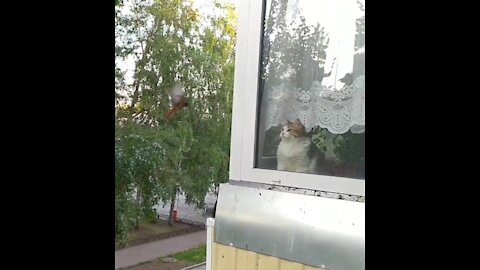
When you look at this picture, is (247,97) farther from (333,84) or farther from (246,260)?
(246,260)

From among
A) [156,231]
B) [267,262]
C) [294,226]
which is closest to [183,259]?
[156,231]

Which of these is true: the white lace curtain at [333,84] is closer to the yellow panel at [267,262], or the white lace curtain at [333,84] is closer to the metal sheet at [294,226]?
the metal sheet at [294,226]

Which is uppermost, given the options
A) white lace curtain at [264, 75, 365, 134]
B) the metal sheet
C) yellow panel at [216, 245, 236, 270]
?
white lace curtain at [264, 75, 365, 134]

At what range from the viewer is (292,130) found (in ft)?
4.82

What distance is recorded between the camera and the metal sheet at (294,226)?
1.26 m

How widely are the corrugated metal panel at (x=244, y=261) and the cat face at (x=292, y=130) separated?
1.27 ft

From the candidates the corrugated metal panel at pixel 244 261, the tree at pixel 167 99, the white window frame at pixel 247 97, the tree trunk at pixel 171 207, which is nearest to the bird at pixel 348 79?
the white window frame at pixel 247 97

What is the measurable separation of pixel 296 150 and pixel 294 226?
24cm

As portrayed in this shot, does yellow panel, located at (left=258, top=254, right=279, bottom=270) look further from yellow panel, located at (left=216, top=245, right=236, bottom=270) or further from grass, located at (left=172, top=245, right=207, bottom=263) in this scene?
grass, located at (left=172, top=245, right=207, bottom=263)

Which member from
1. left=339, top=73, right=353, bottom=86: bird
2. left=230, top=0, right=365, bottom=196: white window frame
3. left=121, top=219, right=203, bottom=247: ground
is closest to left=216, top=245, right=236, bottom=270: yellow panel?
left=230, top=0, right=365, bottom=196: white window frame

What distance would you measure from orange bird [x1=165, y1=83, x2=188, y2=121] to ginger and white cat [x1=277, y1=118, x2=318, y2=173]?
1.02m

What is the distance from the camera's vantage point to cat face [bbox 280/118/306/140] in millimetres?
1447
